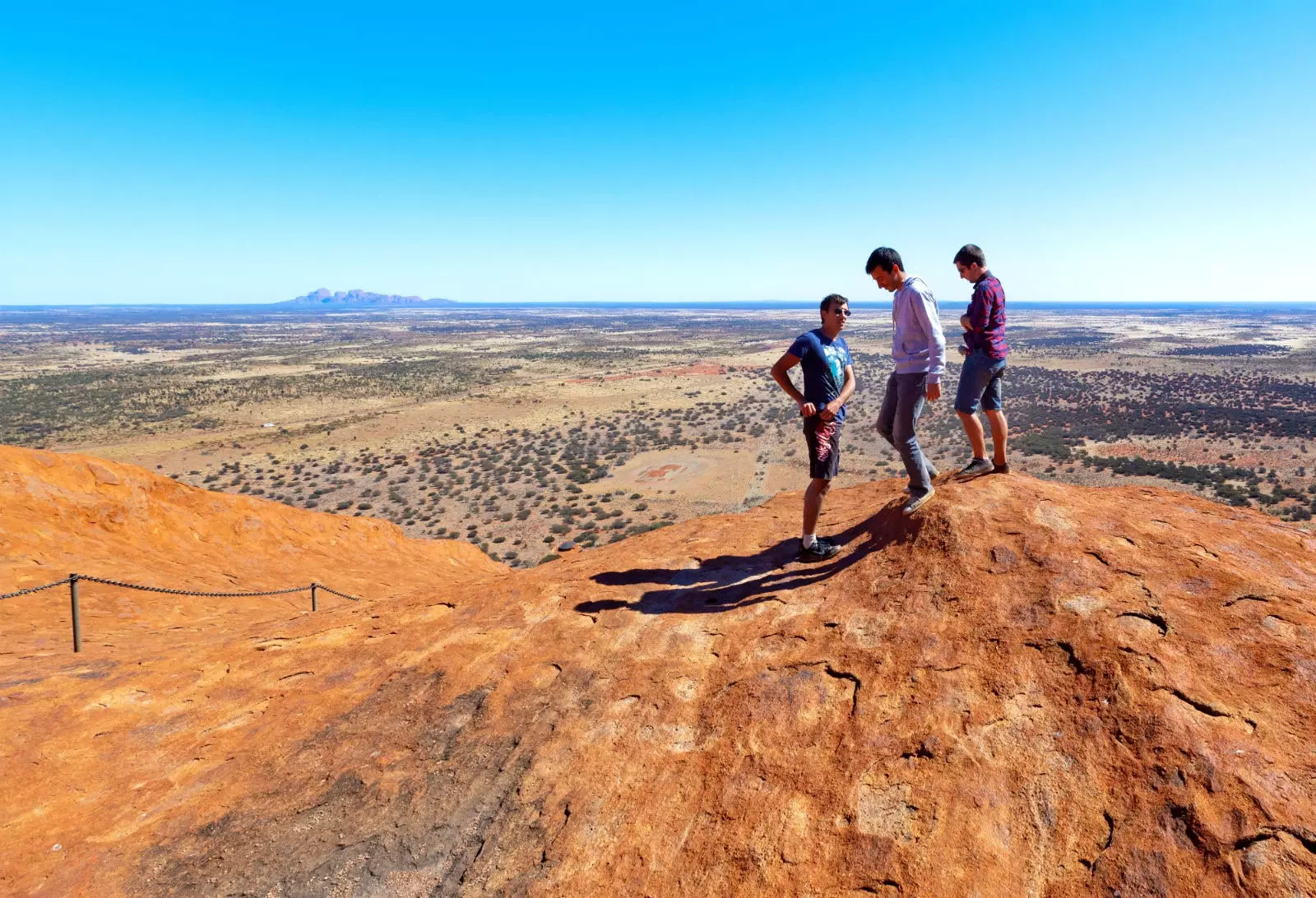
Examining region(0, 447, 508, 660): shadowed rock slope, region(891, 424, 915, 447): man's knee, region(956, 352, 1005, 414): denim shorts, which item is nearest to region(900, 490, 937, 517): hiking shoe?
region(891, 424, 915, 447): man's knee

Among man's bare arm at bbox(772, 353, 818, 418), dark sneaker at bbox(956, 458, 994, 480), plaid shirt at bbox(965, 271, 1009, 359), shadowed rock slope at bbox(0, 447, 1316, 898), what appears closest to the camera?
shadowed rock slope at bbox(0, 447, 1316, 898)

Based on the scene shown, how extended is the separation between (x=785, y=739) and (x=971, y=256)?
4.04 metres

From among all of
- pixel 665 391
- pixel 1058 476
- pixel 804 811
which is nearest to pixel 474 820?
pixel 804 811

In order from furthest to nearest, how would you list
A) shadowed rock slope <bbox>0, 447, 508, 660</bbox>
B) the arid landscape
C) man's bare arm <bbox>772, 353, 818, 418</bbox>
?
the arid landscape, shadowed rock slope <bbox>0, 447, 508, 660</bbox>, man's bare arm <bbox>772, 353, 818, 418</bbox>

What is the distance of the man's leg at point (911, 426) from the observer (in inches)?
195

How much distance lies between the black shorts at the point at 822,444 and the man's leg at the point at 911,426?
19.6 inches

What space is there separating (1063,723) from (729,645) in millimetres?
2052

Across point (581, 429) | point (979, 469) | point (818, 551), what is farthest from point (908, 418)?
point (581, 429)

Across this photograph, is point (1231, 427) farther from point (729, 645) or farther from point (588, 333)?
point (588, 333)

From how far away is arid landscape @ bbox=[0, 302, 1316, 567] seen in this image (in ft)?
82.4

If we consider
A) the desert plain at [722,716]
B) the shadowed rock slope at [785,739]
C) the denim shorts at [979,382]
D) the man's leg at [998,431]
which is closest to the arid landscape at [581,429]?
the man's leg at [998,431]

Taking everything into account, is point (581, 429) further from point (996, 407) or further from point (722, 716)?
point (722, 716)

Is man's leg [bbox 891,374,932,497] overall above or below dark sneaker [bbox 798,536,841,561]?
above

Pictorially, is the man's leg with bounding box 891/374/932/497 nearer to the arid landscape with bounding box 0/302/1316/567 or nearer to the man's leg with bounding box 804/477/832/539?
the man's leg with bounding box 804/477/832/539
